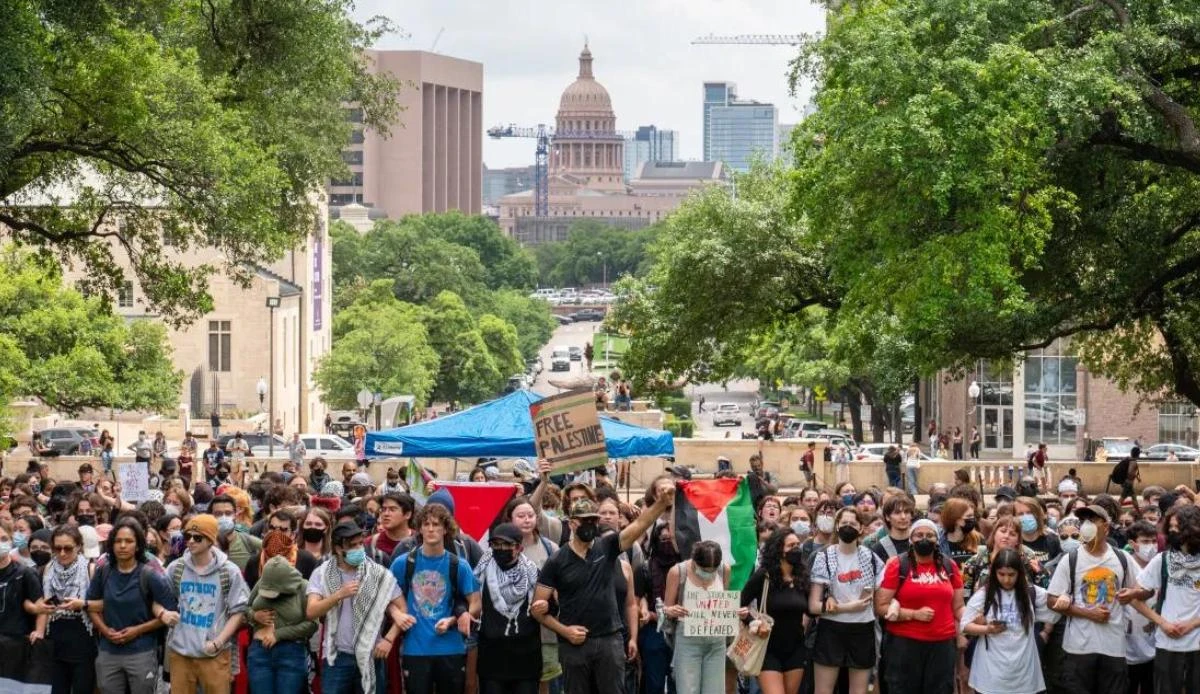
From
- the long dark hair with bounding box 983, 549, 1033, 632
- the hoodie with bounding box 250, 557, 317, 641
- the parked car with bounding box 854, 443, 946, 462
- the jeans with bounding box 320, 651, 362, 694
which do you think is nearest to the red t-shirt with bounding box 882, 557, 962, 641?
the long dark hair with bounding box 983, 549, 1033, 632

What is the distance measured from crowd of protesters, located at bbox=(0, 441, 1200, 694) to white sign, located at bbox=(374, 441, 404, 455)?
1079 centimetres

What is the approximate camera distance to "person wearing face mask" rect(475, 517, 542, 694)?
44.1 ft

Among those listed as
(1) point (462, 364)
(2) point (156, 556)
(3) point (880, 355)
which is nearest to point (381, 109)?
(3) point (880, 355)

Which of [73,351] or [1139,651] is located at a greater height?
[73,351]

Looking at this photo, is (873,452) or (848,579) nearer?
(848,579)

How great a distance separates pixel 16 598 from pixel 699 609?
476 centimetres

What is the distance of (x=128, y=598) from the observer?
46.6ft

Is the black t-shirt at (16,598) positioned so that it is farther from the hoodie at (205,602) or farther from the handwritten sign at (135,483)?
the handwritten sign at (135,483)

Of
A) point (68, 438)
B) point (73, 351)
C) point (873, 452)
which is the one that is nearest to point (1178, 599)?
point (873, 452)

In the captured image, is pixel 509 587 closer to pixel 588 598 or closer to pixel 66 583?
pixel 588 598

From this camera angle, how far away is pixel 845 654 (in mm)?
14312

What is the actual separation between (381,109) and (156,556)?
89.0 feet

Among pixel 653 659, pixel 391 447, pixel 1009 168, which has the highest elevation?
pixel 1009 168

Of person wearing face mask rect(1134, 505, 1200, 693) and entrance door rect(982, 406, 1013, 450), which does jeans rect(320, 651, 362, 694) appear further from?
entrance door rect(982, 406, 1013, 450)
